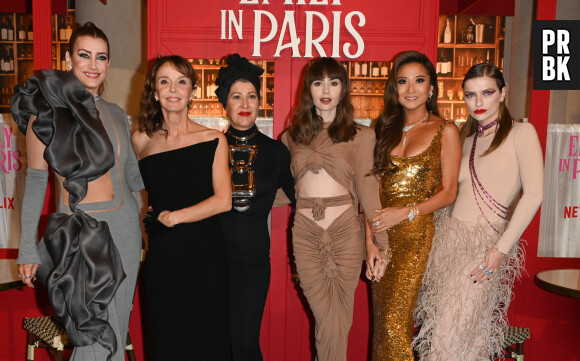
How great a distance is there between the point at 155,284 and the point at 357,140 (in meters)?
1.29

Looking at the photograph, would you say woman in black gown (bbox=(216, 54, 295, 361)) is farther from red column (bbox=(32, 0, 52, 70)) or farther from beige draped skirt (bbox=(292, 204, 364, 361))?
red column (bbox=(32, 0, 52, 70))

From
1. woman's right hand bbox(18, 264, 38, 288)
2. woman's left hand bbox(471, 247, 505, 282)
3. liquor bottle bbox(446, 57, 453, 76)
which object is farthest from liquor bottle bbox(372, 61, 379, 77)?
woman's right hand bbox(18, 264, 38, 288)

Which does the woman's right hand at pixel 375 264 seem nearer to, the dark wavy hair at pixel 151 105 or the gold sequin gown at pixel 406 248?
the gold sequin gown at pixel 406 248

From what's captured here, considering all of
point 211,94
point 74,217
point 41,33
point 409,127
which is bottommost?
point 74,217

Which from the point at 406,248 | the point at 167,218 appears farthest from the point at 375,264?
the point at 167,218

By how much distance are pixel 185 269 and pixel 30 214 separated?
746 mm

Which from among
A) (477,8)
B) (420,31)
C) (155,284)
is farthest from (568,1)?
(155,284)

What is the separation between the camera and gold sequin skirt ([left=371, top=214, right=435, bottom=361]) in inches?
106

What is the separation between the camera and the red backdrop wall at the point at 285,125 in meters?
3.44

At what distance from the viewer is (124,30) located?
7.04 m

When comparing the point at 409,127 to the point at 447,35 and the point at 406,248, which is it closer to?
the point at 406,248

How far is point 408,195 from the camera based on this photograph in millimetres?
2713

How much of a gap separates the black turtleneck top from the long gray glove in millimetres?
903

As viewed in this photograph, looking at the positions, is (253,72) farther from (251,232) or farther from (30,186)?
(30,186)
